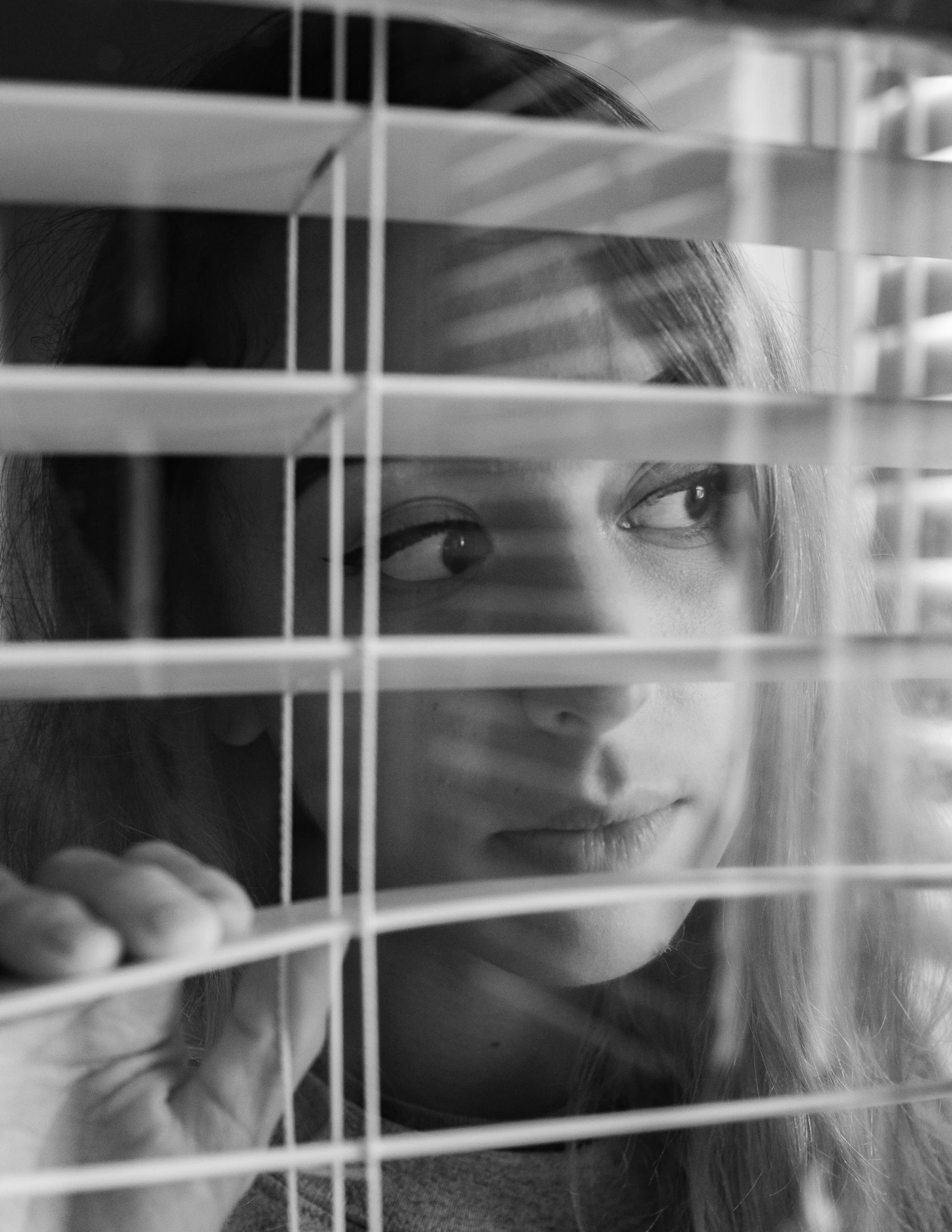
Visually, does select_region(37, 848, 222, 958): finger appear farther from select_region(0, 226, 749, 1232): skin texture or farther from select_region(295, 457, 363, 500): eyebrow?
select_region(295, 457, 363, 500): eyebrow

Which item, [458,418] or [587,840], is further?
[587,840]

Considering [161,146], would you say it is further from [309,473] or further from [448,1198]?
[448,1198]

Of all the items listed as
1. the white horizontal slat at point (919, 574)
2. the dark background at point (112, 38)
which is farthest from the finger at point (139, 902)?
the dark background at point (112, 38)

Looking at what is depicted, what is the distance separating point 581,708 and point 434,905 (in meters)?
0.27

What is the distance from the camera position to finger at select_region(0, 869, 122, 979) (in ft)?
1.38

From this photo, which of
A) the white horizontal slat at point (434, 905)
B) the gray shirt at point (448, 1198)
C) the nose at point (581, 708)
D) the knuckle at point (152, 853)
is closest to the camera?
the white horizontal slat at point (434, 905)

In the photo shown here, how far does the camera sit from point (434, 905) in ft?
1.42

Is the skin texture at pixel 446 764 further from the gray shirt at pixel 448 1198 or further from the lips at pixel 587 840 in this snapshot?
the gray shirt at pixel 448 1198

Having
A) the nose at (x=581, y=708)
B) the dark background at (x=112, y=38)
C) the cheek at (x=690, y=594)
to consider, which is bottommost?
the nose at (x=581, y=708)

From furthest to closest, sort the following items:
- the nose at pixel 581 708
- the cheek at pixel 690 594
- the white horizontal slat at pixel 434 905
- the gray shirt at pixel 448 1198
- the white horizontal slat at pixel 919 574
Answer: the white horizontal slat at pixel 919 574, the gray shirt at pixel 448 1198, the cheek at pixel 690 594, the nose at pixel 581 708, the white horizontal slat at pixel 434 905

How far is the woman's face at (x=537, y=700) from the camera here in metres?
0.74

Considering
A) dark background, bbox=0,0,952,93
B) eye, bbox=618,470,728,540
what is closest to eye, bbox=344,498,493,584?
eye, bbox=618,470,728,540

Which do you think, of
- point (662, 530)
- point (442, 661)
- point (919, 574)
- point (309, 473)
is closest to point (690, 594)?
point (662, 530)

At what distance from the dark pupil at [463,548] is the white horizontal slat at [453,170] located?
25cm
